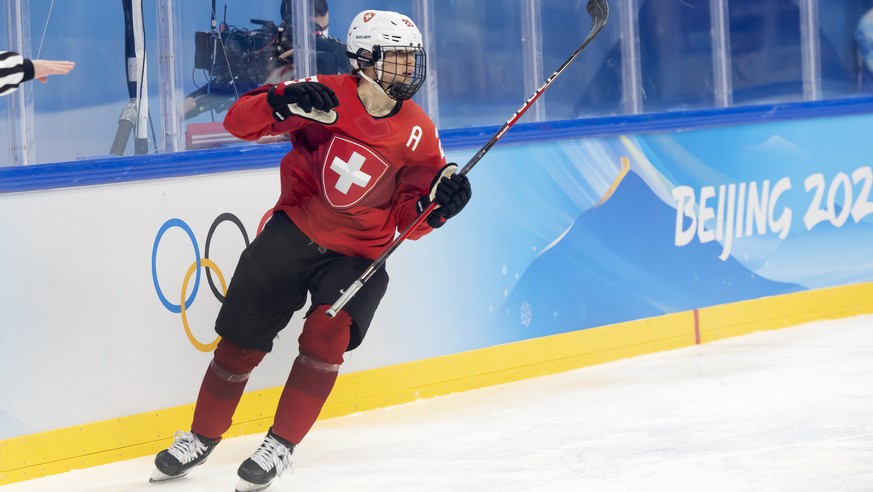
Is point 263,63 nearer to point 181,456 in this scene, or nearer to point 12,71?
point 12,71

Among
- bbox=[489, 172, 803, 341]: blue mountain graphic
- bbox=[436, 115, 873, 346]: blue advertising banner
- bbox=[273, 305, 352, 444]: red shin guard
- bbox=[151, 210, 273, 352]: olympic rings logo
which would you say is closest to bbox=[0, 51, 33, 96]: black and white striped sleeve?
bbox=[151, 210, 273, 352]: olympic rings logo

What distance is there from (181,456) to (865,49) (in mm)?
4066

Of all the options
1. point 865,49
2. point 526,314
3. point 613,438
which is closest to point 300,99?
point 613,438

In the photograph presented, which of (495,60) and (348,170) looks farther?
(495,60)

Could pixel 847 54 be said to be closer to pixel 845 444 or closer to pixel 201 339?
pixel 845 444

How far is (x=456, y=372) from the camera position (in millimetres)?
4520

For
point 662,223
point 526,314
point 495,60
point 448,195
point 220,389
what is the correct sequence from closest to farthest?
point 448,195, point 220,389, point 526,314, point 495,60, point 662,223

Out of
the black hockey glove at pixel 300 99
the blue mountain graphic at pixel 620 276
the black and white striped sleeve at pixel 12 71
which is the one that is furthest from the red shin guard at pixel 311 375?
the blue mountain graphic at pixel 620 276

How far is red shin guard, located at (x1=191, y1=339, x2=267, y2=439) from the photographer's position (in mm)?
3402

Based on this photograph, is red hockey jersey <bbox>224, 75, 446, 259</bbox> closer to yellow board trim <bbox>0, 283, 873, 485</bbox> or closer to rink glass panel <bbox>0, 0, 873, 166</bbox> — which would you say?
rink glass panel <bbox>0, 0, 873, 166</bbox>

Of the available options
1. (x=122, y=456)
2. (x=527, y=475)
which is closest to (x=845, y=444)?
(x=527, y=475)

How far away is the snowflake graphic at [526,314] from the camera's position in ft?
15.5

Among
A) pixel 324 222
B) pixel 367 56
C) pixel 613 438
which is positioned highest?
pixel 367 56

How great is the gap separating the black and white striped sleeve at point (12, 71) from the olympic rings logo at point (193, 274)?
2.66 ft
